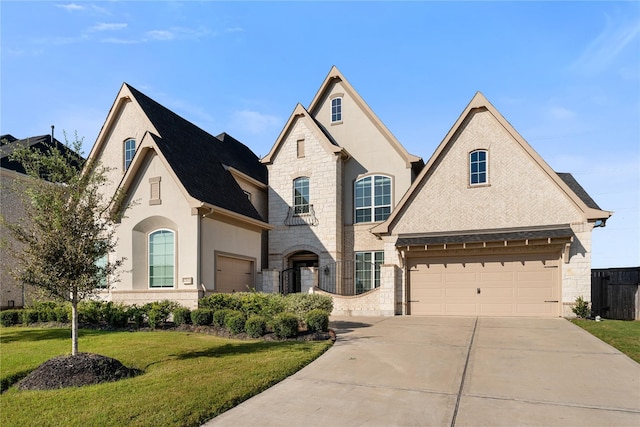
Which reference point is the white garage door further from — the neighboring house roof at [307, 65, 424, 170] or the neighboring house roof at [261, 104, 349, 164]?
the neighboring house roof at [261, 104, 349, 164]

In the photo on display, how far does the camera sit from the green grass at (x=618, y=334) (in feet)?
30.7

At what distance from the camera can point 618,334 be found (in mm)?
11195

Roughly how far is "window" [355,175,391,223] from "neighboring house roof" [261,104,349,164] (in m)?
1.84

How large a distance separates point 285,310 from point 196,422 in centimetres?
769

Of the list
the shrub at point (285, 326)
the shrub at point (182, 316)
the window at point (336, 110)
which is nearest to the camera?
the shrub at point (285, 326)

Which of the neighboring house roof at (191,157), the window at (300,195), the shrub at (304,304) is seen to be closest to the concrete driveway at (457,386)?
the shrub at (304,304)

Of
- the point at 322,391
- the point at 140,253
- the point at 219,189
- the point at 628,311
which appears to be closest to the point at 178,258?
the point at 140,253

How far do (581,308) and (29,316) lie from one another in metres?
19.2

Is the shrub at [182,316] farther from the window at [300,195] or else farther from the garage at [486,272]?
the window at [300,195]

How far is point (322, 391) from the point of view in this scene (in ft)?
21.8

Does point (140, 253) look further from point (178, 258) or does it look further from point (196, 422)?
point (196, 422)

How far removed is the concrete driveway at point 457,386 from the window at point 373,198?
11082 millimetres

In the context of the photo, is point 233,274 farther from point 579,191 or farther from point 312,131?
point 579,191

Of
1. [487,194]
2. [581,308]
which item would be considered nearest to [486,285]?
[581,308]
